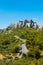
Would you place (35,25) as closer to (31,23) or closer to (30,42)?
(31,23)

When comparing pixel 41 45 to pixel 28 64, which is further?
pixel 41 45

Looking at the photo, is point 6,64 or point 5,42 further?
point 5,42

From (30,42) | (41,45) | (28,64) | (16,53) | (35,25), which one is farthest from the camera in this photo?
(35,25)

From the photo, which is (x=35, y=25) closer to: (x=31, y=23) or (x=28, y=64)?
(x=31, y=23)

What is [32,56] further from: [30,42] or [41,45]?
[30,42]

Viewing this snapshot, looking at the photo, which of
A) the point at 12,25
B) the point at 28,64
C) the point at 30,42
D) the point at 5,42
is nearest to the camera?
the point at 28,64

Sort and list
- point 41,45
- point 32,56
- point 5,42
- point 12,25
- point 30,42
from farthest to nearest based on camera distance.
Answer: point 12,25, point 5,42, point 30,42, point 41,45, point 32,56

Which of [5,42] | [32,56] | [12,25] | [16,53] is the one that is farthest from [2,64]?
[12,25]

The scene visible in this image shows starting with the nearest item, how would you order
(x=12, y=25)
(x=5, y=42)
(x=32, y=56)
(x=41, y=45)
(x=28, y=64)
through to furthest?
(x=28, y=64), (x=32, y=56), (x=41, y=45), (x=5, y=42), (x=12, y=25)

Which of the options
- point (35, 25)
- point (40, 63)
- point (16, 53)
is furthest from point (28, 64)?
point (35, 25)
